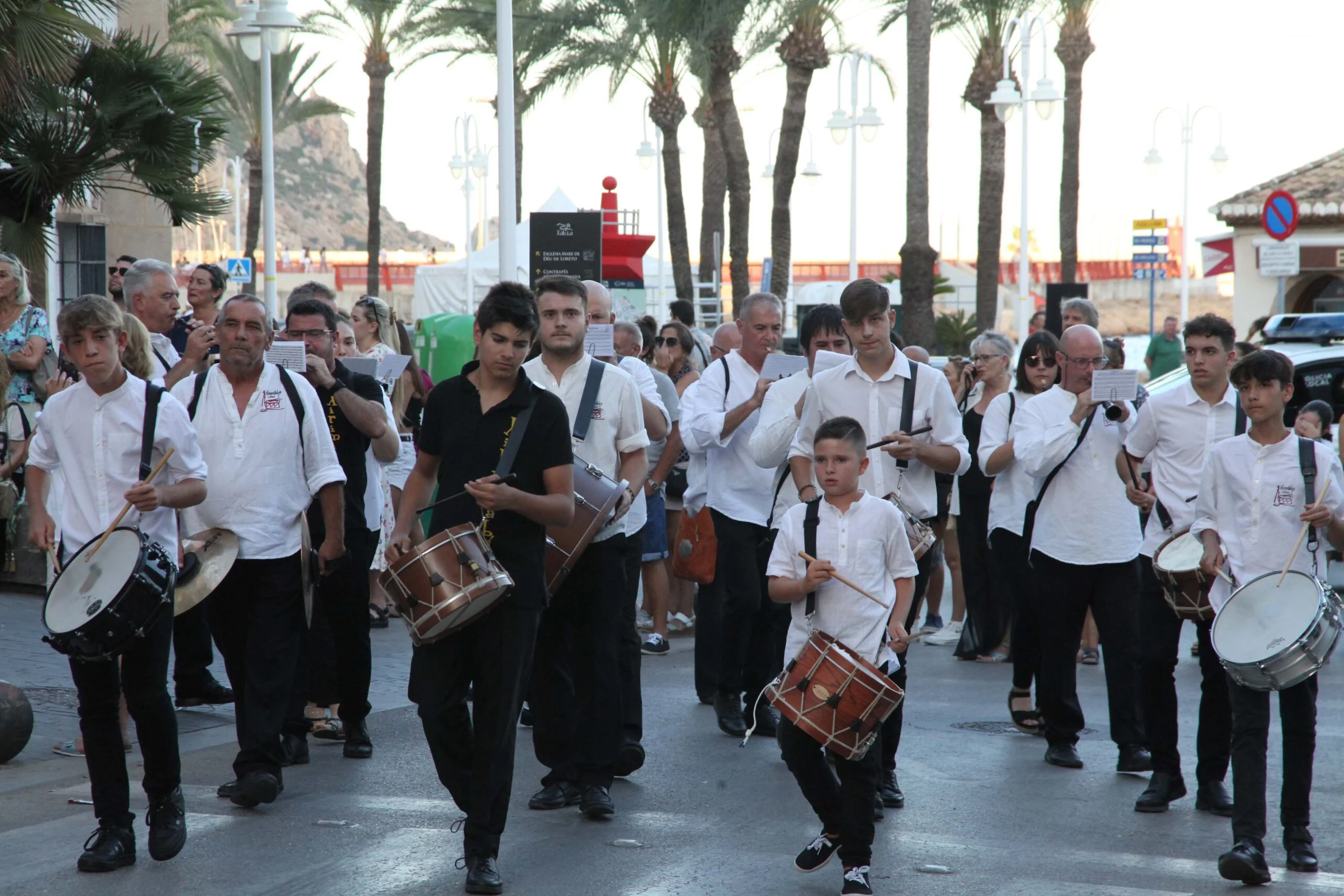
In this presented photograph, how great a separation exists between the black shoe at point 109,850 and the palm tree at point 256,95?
35.9m

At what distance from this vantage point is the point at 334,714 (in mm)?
7914

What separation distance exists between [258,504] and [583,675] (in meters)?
1.47

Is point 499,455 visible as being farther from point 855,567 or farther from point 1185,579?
point 1185,579

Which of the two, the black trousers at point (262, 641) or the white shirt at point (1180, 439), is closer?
the black trousers at point (262, 641)

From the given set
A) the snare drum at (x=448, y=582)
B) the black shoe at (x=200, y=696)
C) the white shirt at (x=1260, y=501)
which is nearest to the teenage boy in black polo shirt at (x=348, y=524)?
the black shoe at (x=200, y=696)

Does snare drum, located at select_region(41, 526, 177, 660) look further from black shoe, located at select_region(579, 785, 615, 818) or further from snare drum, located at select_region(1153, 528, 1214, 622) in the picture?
snare drum, located at select_region(1153, 528, 1214, 622)

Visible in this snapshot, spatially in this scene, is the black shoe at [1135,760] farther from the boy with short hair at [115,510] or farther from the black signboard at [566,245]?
the black signboard at [566,245]

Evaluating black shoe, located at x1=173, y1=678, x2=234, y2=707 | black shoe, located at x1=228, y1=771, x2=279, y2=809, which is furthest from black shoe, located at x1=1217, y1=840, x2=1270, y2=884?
black shoe, located at x1=173, y1=678, x2=234, y2=707

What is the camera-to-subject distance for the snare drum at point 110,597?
5.26 meters

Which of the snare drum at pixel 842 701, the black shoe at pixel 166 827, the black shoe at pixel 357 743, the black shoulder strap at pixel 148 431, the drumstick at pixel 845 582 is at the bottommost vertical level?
the black shoe at pixel 357 743

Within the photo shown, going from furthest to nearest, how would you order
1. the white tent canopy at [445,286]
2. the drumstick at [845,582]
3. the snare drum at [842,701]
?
1. the white tent canopy at [445,286]
2. the drumstick at [845,582]
3. the snare drum at [842,701]

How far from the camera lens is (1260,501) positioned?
225 inches

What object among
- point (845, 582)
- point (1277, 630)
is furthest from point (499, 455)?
point (1277, 630)

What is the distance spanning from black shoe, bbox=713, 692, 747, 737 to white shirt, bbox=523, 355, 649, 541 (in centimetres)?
159
